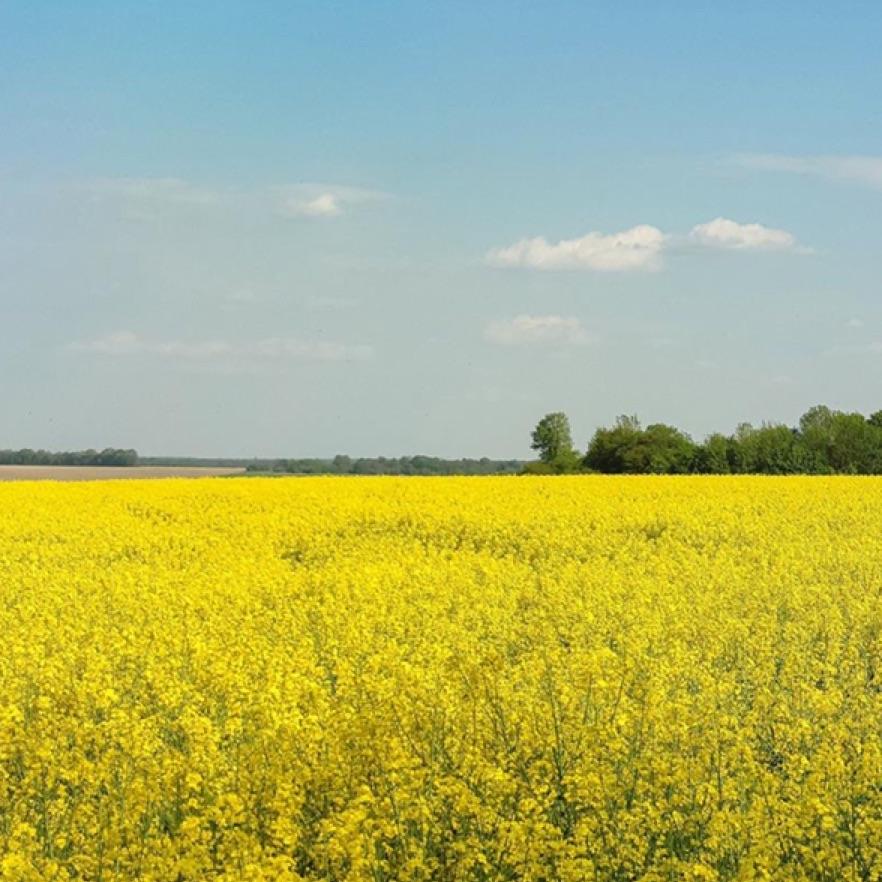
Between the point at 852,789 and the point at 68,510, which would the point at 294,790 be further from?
the point at 68,510

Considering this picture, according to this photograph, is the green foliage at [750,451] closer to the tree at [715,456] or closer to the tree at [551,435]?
the tree at [715,456]

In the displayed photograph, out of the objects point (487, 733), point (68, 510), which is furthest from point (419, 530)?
point (487, 733)

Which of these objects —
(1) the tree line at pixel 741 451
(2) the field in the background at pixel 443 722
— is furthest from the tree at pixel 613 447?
(2) the field in the background at pixel 443 722

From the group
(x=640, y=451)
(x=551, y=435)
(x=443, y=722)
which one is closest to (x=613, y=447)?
(x=640, y=451)

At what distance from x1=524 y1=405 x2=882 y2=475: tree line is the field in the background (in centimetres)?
4425

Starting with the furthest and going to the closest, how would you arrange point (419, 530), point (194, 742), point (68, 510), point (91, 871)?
point (68, 510), point (419, 530), point (194, 742), point (91, 871)

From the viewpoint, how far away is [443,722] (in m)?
7.10

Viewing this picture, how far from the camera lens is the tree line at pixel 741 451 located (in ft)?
197

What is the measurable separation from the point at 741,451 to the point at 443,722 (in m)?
55.8

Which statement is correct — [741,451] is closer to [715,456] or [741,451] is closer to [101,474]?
[715,456]

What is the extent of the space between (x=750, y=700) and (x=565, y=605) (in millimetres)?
3951

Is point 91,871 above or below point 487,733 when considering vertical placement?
below

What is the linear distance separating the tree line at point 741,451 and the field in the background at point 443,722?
145 feet

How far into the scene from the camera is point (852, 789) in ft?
19.9
